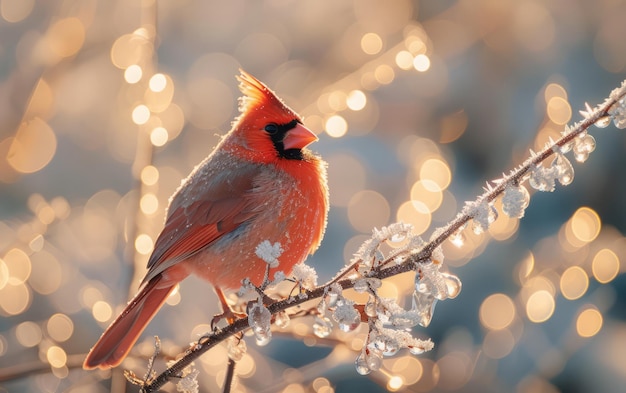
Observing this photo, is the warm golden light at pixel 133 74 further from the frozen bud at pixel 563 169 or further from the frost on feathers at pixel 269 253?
the frozen bud at pixel 563 169

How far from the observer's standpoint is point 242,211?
191 centimetres

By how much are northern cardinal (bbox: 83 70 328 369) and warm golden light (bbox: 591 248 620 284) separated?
1345 millimetres

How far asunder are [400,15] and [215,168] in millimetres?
2238

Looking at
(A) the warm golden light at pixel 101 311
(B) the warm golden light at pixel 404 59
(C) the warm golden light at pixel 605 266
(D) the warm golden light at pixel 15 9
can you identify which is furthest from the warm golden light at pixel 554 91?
(D) the warm golden light at pixel 15 9

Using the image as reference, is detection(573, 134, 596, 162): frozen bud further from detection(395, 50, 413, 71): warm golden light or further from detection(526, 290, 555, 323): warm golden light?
detection(526, 290, 555, 323): warm golden light

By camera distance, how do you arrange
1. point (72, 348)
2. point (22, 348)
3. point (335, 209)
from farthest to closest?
point (335, 209), point (72, 348), point (22, 348)

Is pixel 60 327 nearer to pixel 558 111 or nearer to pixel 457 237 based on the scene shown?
pixel 558 111

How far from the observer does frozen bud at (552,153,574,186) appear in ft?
3.04

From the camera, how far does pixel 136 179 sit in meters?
1.90

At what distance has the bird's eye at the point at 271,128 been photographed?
6.28ft

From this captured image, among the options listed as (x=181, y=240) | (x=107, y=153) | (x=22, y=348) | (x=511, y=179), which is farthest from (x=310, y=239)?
(x=107, y=153)

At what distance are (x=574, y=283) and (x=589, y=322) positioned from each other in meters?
0.22

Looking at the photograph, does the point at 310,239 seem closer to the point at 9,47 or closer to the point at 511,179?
the point at 511,179

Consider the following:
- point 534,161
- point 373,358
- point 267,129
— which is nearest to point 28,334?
point 267,129
